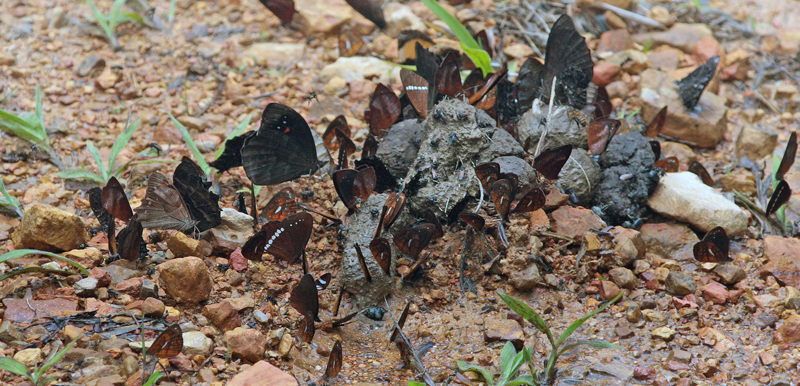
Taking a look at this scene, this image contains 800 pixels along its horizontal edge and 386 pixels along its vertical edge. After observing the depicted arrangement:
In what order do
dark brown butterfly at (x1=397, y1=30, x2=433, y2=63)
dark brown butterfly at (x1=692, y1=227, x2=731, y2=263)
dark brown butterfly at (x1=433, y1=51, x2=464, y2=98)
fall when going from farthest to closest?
dark brown butterfly at (x1=397, y1=30, x2=433, y2=63), dark brown butterfly at (x1=433, y1=51, x2=464, y2=98), dark brown butterfly at (x1=692, y1=227, x2=731, y2=263)

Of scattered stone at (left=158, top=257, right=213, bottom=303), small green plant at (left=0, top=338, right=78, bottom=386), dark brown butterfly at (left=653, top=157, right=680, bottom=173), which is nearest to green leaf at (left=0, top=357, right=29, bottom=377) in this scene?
small green plant at (left=0, top=338, right=78, bottom=386)

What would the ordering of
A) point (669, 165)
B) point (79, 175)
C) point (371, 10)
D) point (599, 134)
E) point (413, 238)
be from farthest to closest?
1. point (371, 10)
2. point (669, 165)
3. point (79, 175)
4. point (599, 134)
5. point (413, 238)

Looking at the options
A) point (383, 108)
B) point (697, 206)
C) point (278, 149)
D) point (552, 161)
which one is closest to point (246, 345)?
point (278, 149)

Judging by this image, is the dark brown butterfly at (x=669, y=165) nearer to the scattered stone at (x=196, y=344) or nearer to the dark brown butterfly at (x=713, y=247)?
the dark brown butterfly at (x=713, y=247)

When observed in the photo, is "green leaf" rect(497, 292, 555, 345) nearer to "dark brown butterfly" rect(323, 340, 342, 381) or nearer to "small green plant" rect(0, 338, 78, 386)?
"dark brown butterfly" rect(323, 340, 342, 381)

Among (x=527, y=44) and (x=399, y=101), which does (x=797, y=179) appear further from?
(x=399, y=101)

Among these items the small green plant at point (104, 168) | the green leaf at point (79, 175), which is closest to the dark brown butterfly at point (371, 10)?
the small green plant at point (104, 168)

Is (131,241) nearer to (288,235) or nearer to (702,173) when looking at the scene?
(288,235)
